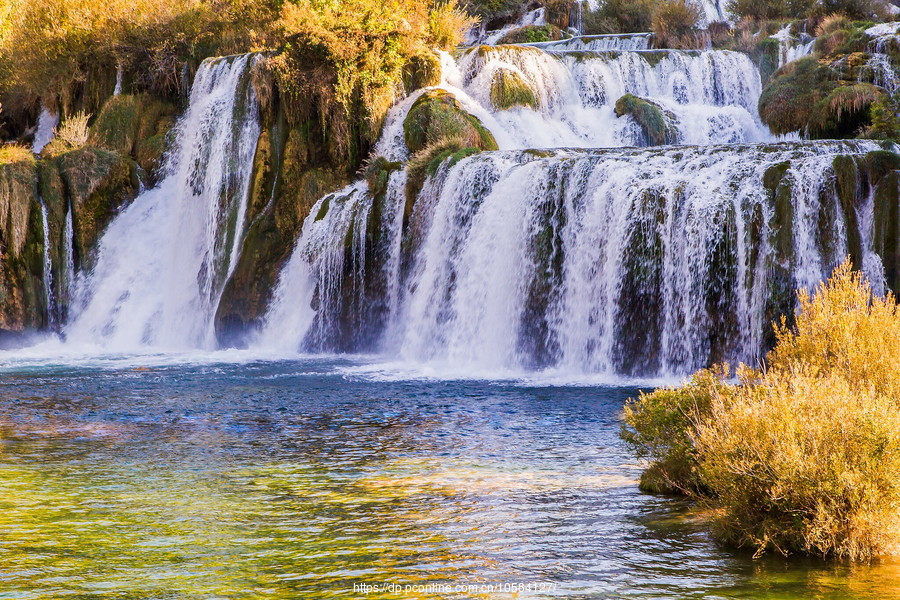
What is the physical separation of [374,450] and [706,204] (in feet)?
28.4

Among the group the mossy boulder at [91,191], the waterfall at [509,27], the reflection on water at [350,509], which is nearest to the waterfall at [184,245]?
the mossy boulder at [91,191]

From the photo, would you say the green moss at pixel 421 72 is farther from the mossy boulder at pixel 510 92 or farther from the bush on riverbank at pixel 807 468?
the bush on riverbank at pixel 807 468

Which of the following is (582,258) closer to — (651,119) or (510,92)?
(651,119)

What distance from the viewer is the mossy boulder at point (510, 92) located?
87.9 feet

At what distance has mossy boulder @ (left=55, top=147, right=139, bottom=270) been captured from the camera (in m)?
26.2

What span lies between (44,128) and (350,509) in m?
28.4

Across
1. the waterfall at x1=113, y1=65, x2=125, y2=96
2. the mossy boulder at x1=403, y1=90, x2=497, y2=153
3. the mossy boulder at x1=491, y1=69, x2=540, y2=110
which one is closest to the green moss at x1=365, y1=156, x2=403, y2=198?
the mossy boulder at x1=403, y1=90, x2=497, y2=153

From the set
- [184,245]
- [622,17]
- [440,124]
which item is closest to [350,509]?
[440,124]

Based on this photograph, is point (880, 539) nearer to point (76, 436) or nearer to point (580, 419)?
point (580, 419)

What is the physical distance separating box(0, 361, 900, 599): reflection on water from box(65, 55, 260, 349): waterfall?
10961mm

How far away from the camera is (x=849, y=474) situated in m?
6.38

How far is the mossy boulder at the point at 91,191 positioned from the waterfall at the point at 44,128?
6396mm

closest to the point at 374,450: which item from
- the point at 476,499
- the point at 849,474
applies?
the point at 476,499

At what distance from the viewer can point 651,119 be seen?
83.1ft
